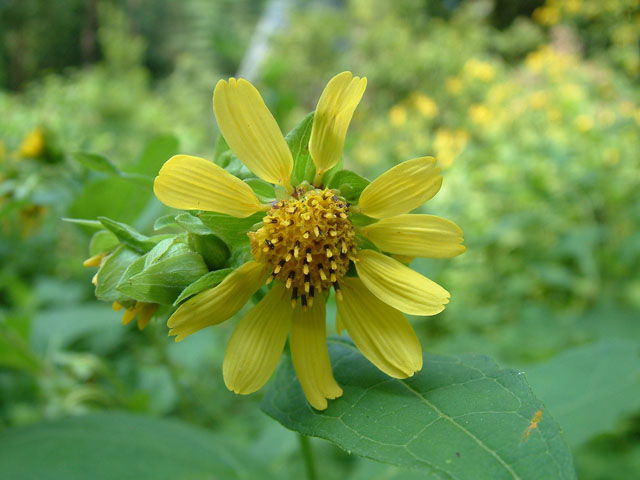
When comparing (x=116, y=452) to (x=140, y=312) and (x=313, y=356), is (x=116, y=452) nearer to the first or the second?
(x=140, y=312)

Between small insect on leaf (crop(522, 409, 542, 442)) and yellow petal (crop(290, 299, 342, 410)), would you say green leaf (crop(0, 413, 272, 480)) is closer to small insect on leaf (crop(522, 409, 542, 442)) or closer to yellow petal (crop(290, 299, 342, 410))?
yellow petal (crop(290, 299, 342, 410))

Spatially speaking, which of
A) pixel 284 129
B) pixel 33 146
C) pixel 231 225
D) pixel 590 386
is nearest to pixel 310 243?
pixel 231 225

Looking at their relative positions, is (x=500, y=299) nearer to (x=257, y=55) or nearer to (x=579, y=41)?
(x=579, y=41)

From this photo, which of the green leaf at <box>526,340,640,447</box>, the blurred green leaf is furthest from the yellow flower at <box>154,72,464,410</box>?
the green leaf at <box>526,340,640,447</box>

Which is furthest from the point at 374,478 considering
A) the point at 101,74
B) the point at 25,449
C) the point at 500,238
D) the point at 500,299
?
the point at 101,74

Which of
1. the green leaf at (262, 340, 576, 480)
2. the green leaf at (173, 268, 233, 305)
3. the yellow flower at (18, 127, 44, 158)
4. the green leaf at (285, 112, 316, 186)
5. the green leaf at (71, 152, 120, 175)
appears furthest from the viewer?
the yellow flower at (18, 127, 44, 158)

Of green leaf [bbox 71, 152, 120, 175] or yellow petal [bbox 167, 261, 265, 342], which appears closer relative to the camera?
yellow petal [bbox 167, 261, 265, 342]

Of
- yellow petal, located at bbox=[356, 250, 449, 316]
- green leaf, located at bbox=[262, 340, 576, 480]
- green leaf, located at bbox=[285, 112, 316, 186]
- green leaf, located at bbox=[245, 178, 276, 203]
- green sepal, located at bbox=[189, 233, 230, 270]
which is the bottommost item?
green leaf, located at bbox=[262, 340, 576, 480]

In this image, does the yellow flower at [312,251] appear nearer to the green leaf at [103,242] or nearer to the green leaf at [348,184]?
the green leaf at [348,184]
